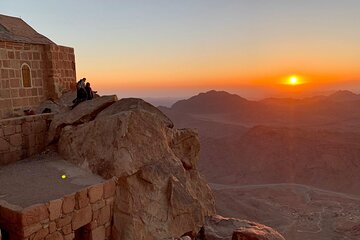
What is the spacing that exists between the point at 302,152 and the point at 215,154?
1004cm

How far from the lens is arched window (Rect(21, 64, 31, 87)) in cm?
1398

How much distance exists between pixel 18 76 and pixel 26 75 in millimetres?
416

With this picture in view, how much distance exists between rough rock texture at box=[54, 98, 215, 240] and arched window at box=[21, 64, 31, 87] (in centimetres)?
464

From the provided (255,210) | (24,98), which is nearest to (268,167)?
(255,210)

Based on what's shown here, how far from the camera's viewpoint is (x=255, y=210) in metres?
22.6

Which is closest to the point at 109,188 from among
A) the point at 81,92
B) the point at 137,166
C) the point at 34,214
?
the point at 137,166

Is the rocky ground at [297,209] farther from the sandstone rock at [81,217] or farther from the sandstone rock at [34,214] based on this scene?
the sandstone rock at [34,214]

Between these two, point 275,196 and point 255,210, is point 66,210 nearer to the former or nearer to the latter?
point 255,210

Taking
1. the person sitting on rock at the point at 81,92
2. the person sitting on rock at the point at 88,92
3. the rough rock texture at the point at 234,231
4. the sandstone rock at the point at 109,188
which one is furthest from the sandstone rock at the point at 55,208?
the person sitting on rock at the point at 88,92

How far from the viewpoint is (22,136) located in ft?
34.7

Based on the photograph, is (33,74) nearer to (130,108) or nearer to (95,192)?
(130,108)

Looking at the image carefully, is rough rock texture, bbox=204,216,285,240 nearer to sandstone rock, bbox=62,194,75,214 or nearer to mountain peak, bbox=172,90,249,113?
sandstone rock, bbox=62,194,75,214

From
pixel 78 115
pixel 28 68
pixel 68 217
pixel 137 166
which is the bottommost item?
pixel 68 217

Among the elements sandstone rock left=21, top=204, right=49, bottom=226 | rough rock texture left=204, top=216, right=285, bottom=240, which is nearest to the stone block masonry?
sandstone rock left=21, top=204, right=49, bottom=226
